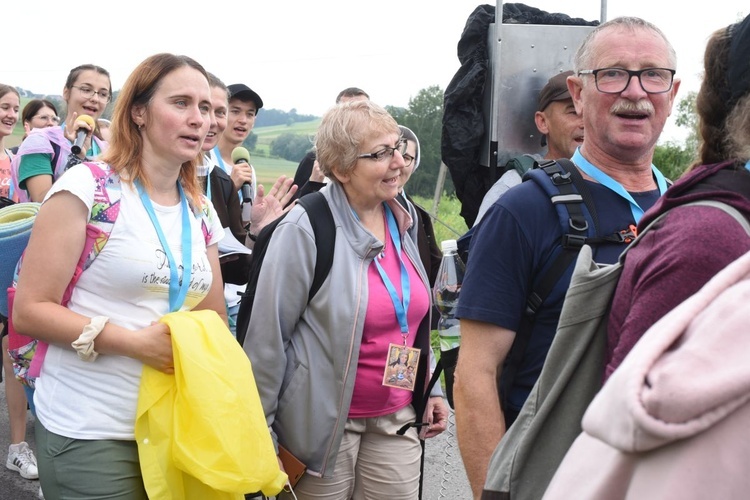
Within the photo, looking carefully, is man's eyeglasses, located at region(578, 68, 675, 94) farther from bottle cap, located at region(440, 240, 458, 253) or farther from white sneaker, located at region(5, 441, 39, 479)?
white sneaker, located at region(5, 441, 39, 479)

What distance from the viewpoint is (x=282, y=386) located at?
3.48 meters

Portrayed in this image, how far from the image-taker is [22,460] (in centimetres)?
537

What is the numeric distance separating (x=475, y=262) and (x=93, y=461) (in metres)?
1.40

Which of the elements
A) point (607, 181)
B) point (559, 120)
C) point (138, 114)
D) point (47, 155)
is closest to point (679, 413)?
point (607, 181)

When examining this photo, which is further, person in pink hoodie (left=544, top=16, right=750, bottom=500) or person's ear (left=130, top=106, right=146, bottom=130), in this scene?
person's ear (left=130, top=106, right=146, bottom=130)

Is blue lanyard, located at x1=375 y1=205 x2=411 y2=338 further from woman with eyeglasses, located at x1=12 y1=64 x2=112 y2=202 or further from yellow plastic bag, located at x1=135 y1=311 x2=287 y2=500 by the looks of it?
woman with eyeglasses, located at x1=12 y1=64 x2=112 y2=202

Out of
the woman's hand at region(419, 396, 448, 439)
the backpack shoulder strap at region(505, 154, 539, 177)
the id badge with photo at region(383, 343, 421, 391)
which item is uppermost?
the backpack shoulder strap at region(505, 154, 539, 177)

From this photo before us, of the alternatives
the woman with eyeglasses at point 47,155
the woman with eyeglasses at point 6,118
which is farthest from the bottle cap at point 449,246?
the woman with eyeglasses at point 6,118

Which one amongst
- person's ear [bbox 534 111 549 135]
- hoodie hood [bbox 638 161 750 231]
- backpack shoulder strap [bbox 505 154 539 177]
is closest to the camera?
hoodie hood [bbox 638 161 750 231]

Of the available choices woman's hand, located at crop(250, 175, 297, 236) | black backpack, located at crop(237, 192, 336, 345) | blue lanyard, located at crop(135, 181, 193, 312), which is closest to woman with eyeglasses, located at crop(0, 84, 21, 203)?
woman's hand, located at crop(250, 175, 297, 236)

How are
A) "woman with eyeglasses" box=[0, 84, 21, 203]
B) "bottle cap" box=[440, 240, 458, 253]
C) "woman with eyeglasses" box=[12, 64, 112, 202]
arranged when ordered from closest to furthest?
"bottle cap" box=[440, 240, 458, 253], "woman with eyeglasses" box=[12, 64, 112, 202], "woman with eyeglasses" box=[0, 84, 21, 203]

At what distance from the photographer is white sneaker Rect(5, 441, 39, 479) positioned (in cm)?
529

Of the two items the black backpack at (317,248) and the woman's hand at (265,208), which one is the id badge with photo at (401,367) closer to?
the black backpack at (317,248)

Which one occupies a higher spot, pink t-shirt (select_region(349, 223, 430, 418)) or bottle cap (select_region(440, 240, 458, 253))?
bottle cap (select_region(440, 240, 458, 253))
